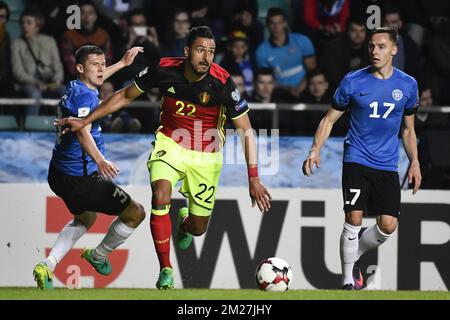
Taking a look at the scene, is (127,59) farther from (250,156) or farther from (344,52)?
(344,52)

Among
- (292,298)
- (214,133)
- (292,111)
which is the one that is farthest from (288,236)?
(292,298)

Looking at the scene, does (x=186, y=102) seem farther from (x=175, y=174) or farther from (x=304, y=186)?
(x=304, y=186)

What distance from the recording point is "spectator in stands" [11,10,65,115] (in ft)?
49.9

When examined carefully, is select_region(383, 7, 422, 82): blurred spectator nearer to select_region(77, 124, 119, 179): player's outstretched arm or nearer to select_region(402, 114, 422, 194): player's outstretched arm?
select_region(402, 114, 422, 194): player's outstretched arm

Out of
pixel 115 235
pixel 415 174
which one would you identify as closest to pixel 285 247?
pixel 415 174

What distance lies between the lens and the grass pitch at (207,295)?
416 inches

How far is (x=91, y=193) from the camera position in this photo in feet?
39.6

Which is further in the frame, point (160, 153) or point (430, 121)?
point (430, 121)

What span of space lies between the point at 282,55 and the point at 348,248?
13.3ft

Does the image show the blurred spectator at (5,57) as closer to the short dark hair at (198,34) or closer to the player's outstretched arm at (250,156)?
the short dark hair at (198,34)

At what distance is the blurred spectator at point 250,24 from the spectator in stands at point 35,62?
2157 mm

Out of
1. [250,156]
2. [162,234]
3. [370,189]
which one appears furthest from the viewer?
[370,189]

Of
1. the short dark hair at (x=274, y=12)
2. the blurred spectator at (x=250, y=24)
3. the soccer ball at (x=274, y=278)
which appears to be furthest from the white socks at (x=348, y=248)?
the blurred spectator at (x=250, y=24)

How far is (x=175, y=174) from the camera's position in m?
11.7
